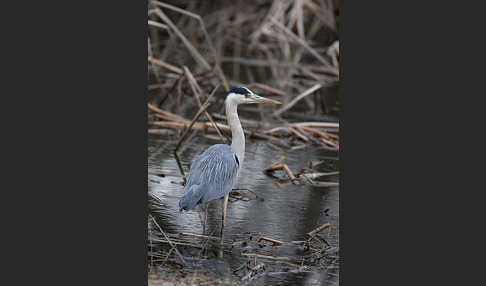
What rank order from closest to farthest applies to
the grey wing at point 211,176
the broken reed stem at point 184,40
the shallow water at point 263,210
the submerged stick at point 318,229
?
the shallow water at point 263,210 → the grey wing at point 211,176 → the submerged stick at point 318,229 → the broken reed stem at point 184,40

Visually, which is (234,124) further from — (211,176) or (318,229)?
(318,229)

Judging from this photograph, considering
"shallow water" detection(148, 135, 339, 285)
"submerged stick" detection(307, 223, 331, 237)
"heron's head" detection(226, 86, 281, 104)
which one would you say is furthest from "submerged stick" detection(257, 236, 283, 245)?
"heron's head" detection(226, 86, 281, 104)

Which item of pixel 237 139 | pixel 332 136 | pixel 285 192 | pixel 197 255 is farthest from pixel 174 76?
pixel 197 255

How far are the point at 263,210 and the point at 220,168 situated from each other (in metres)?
1.01

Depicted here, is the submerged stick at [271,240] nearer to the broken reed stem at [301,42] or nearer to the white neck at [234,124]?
the white neck at [234,124]

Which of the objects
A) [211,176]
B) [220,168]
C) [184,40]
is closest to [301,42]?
[184,40]

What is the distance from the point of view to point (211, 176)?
5.62m

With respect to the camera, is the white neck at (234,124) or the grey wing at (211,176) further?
the white neck at (234,124)

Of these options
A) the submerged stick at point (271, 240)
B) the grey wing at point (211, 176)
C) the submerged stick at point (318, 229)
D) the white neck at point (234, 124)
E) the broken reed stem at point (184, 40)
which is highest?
the broken reed stem at point (184, 40)

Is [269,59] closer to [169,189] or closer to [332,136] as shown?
[332,136]

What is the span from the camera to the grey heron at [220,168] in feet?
18.1

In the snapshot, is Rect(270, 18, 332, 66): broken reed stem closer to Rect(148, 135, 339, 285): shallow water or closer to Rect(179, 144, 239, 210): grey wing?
Rect(148, 135, 339, 285): shallow water

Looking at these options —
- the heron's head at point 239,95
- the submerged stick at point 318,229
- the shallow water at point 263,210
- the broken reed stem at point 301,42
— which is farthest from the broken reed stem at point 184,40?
the submerged stick at point 318,229

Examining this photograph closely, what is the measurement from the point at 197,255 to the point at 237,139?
3.44ft
